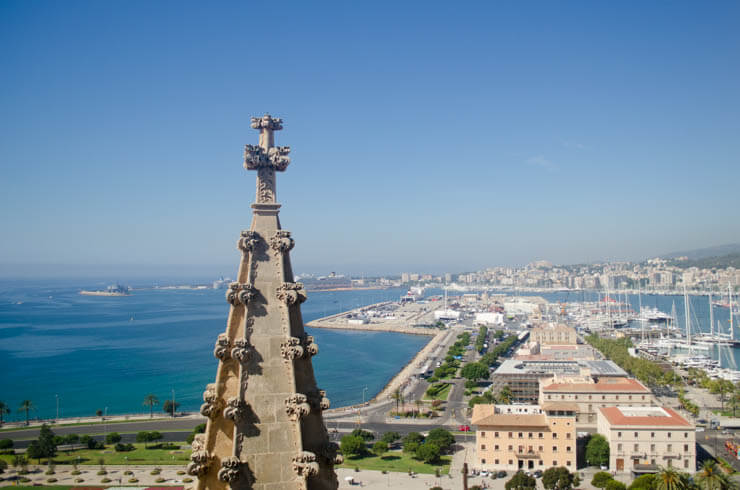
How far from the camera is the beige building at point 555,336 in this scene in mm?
74500

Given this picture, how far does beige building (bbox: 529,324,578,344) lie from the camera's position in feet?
244

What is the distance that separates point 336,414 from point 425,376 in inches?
687

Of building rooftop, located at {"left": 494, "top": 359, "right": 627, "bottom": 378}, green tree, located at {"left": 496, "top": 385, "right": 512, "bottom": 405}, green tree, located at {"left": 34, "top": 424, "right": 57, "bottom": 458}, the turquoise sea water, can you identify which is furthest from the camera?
the turquoise sea water

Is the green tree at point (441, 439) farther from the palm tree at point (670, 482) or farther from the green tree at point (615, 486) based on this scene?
the palm tree at point (670, 482)

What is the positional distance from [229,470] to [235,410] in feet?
1.35

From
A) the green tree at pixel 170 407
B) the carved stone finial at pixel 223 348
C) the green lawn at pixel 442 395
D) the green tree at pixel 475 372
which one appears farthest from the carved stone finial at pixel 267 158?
the green tree at pixel 475 372

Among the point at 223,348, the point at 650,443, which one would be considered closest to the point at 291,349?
the point at 223,348

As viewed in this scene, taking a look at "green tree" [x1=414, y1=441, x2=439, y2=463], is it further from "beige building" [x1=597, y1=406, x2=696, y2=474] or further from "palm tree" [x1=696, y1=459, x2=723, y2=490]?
"palm tree" [x1=696, y1=459, x2=723, y2=490]

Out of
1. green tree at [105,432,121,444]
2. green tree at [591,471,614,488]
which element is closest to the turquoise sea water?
green tree at [105,432,121,444]

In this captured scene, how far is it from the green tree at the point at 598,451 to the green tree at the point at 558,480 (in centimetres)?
421

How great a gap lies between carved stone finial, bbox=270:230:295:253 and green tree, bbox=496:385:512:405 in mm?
41843

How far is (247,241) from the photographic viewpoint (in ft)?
15.2

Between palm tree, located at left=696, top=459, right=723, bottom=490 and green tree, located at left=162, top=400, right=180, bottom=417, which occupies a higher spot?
palm tree, located at left=696, top=459, right=723, bottom=490

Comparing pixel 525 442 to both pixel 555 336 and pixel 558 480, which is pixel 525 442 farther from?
pixel 555 336
